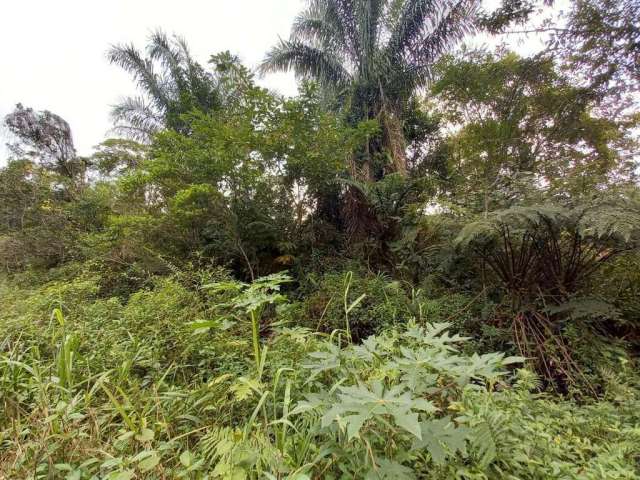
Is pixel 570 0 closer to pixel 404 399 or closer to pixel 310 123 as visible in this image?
pixel 310 123

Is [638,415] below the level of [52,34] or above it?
below

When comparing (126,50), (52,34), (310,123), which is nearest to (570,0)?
(310,123)

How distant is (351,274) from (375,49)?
602 cm

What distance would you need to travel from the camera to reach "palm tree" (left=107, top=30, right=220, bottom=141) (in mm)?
6602

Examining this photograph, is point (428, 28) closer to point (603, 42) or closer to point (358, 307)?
point (603, 42)

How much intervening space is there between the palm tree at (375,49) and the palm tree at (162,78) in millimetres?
1828

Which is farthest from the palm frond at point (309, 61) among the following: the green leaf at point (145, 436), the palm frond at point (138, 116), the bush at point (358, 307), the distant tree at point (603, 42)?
the green leaf at point (145, 436)

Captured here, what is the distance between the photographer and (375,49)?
245 inches

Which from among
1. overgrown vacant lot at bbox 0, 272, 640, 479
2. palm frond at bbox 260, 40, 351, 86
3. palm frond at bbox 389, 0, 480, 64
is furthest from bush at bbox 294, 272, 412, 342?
palm frond at bbox 389, 0, 480, 64

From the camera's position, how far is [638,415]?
116 centimetres

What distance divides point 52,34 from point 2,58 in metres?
1.86

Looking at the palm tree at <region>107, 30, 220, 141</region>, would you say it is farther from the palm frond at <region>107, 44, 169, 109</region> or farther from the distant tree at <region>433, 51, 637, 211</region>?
the distant tree at <region>433, 51, 637, 211</region>

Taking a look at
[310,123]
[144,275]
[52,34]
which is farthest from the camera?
[52,34]

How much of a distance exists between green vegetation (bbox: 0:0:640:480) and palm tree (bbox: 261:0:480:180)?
2.0 inches
